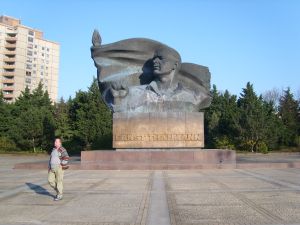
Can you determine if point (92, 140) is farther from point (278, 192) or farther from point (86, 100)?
point (278, 192)

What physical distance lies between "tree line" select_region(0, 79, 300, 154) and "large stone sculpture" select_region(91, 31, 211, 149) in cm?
1973

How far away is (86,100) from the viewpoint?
140 ft

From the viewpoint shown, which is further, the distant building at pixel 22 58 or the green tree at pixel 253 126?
the distant building at pixel 22 58

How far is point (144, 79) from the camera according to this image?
2053 cm

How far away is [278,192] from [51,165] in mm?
5827

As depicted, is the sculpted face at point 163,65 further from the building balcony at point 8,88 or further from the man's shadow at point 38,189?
the building balcony at point 8,88

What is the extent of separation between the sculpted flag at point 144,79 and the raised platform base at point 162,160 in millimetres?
2685

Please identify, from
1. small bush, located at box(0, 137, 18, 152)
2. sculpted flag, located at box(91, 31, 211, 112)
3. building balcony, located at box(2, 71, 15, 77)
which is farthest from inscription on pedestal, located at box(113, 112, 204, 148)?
building balcony, located at box(2, 71, 15, 77)

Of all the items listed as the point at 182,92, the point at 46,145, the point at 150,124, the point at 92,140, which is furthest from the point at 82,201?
the point at 46,145

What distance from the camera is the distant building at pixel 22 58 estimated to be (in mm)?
90875

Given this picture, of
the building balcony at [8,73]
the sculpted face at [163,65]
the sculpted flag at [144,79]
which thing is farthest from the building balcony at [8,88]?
the sculpted face at [163,65]

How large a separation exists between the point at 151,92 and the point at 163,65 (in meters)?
1.59

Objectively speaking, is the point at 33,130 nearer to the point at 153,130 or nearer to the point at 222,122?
the point at 222,122

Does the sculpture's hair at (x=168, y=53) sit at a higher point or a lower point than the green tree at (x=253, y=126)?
higher
